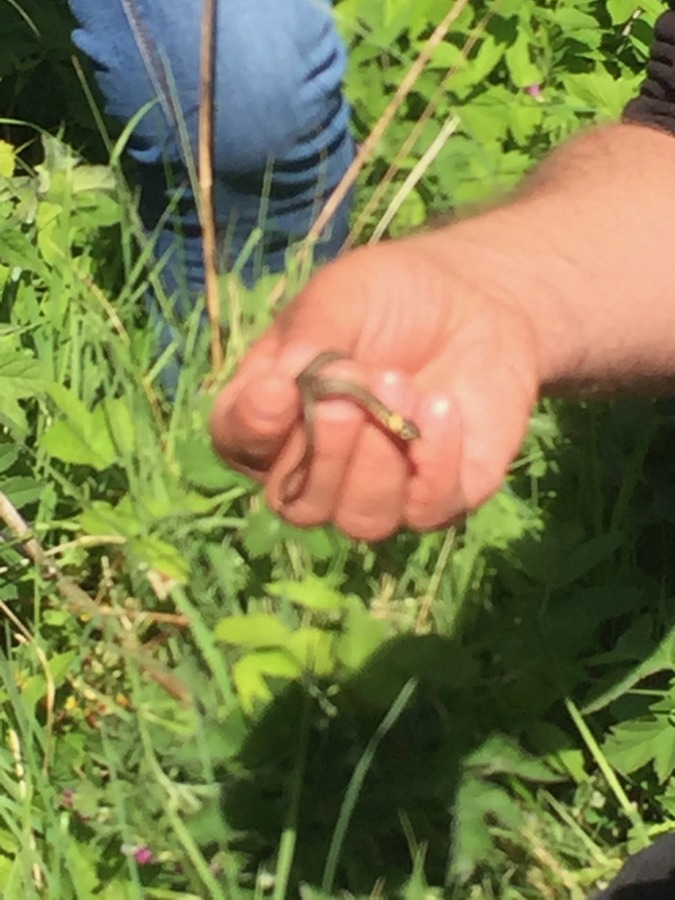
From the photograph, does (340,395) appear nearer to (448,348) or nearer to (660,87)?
(448,348)

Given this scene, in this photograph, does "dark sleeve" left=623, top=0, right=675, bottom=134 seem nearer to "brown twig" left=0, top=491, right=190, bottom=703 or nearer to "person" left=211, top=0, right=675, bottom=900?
"person" left=211, top=0, right=675, bottom=900

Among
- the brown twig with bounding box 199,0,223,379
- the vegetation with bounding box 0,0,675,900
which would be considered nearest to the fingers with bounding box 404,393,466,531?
the vegetation with bounding box 0,0,675,900

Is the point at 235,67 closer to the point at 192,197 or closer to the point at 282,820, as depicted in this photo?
the point at 192,197

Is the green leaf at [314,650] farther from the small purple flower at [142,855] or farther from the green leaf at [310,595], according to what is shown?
the small purple flower at [142,855]

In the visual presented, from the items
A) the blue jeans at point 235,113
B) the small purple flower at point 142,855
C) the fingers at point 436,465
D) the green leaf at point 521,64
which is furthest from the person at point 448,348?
the green leaf at point 521,64

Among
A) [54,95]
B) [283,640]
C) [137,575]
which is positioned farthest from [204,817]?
[54,95]
